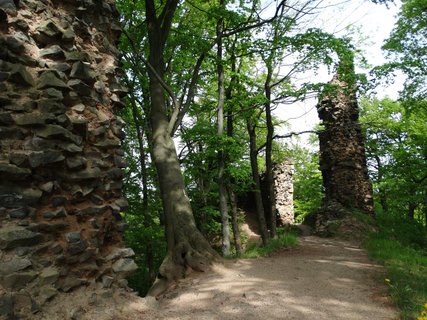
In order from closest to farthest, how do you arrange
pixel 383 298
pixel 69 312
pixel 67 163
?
pixel 69 312, pixel 67 163, pixel 383 298

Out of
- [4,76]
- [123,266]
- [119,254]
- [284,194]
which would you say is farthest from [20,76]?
[284,194]

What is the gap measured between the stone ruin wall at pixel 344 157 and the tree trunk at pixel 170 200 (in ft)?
24.7

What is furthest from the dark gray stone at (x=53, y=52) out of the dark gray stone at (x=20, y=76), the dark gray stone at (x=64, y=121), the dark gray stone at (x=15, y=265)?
the dark gray stone at (x=15, y=265)

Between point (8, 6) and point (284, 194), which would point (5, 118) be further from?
point (284, 194)

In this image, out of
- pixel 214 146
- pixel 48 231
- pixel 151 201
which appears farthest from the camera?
pixel 151 201

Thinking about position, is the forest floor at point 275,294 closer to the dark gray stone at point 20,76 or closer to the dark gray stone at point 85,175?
the dark gray stone at point 85,175

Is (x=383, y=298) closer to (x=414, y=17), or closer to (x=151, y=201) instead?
(x=151, y=201)

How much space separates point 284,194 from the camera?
56.2 ft

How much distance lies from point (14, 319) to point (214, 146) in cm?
826

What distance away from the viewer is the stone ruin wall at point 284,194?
16.9 metres

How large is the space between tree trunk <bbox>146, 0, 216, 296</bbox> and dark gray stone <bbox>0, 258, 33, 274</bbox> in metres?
2.89

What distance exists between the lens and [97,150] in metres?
3.74

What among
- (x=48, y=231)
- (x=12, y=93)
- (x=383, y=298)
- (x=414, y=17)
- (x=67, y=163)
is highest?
(x=414, y=17)

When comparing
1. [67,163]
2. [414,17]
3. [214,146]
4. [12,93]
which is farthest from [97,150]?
[414,17]
